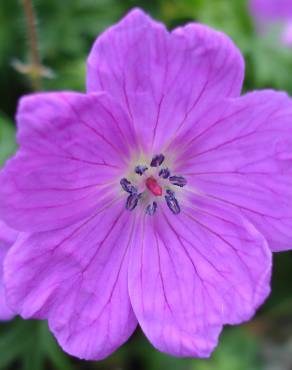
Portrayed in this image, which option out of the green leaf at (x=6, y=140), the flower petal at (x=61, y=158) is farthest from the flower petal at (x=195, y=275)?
the green leaf at (x=6, y=140)

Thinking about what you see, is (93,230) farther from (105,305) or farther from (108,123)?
(108,123)

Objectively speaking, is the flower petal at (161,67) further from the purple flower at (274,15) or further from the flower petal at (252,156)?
the purple flower at (274,15)

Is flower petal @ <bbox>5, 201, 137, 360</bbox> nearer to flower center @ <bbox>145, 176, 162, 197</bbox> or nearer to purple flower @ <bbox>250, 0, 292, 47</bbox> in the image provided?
flower center @ <bbox>145, 176, 162, 197</bbox>

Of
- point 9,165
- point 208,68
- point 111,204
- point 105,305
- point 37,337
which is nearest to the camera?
point 9,165

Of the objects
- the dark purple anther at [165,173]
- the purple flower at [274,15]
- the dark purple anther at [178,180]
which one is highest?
the dark purple anther at [165,173]

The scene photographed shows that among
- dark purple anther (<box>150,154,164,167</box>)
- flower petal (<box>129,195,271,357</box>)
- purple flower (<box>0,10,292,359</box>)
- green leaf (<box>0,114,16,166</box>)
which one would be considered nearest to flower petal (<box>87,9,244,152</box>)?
purple flower (<box>0,10,292,359</box>)

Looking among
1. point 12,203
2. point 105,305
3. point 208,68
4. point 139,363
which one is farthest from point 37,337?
point 208,68
